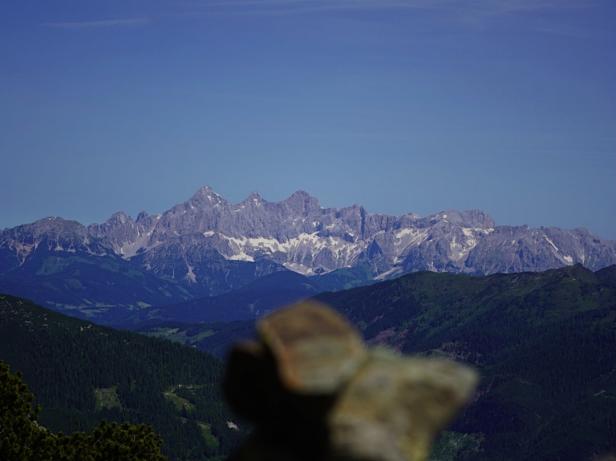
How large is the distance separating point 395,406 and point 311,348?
83.3 inches

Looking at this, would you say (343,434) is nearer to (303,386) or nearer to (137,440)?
(303,386)

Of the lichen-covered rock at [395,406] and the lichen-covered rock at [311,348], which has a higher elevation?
the lichen-covered rock at [311,348]

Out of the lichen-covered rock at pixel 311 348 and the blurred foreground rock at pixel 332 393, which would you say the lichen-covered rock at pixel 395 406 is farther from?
the lichen-covered rock at pixel 311 348

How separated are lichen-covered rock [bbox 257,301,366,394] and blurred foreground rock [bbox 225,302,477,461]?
0.07 feet

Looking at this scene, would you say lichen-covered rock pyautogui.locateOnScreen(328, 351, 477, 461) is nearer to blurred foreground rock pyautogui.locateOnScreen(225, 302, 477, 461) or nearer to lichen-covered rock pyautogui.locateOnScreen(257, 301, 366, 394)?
blurred foreground rock pyautogui.locateOnScreen(225, 302, 477, 461)

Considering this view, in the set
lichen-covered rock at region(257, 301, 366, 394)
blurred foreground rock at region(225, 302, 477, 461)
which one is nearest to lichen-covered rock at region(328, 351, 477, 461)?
blurred foreground rock at region(225, 302, 477, 461)

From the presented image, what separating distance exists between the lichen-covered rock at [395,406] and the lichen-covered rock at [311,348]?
48 cm

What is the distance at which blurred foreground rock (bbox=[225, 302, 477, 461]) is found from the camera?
1694cm

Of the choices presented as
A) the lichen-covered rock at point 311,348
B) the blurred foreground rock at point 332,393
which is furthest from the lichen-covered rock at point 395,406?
the lichen-covered rock at point 311,348

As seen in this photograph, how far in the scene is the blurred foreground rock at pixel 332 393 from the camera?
16938 millimetres

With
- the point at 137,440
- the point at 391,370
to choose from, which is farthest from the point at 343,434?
the point at 137,440

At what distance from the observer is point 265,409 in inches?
727

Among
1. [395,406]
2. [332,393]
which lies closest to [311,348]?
[332,393]

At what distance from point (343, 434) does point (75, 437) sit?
83.8m
